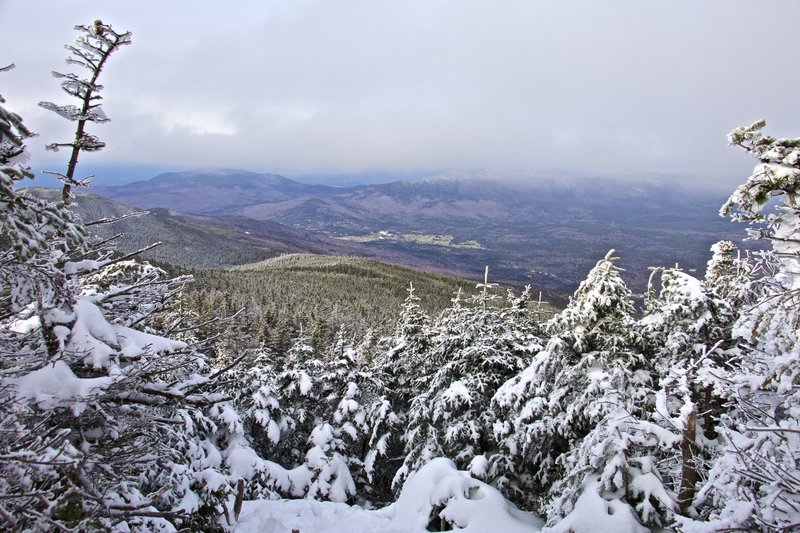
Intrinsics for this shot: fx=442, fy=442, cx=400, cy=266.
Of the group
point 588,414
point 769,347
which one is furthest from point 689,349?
point 769,347

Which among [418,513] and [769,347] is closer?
[769,347]

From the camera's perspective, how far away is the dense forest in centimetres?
416

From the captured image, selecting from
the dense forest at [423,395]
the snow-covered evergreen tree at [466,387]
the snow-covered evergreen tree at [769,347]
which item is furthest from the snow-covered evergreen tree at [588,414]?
the snow-covered evergreen tree at [769,347]

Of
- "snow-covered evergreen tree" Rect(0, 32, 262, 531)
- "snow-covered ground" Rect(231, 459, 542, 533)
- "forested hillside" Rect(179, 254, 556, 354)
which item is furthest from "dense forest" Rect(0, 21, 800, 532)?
"forested hillside" Rect(179, 254, 556, 354)

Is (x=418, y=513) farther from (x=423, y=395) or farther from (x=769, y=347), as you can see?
(x=769, y=347)

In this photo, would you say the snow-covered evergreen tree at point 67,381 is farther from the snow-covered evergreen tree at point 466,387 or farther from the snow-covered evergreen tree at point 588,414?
the snow-covered evergreen tree at point 466,387

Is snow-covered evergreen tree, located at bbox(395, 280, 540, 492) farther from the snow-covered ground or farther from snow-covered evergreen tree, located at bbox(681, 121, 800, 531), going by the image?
snow-covered evergreen tree, located at bbox(681, 121, 800, 531)

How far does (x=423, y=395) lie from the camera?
55.3ft

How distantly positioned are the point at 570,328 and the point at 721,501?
6.19 meters

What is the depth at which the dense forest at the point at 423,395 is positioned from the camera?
416cm

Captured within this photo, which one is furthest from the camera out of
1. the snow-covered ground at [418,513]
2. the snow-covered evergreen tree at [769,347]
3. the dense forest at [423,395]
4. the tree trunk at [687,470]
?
the snow-covered ground at [418,513]

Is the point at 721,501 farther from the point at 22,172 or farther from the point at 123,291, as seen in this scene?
the point at 22,172

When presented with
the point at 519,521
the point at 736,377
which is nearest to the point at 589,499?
the point at 519,521

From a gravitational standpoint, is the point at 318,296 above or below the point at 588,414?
below
